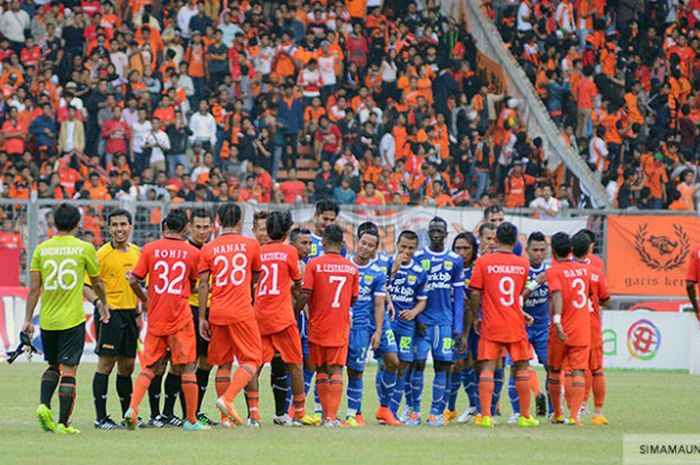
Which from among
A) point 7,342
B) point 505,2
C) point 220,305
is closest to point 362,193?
point 7,342

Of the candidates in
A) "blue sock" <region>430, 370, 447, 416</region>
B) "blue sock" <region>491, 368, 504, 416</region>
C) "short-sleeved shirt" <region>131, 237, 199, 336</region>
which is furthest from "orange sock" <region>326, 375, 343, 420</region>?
"blue sock" <region>491, 368, 504, 416</region>

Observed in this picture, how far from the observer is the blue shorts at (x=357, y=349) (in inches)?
640

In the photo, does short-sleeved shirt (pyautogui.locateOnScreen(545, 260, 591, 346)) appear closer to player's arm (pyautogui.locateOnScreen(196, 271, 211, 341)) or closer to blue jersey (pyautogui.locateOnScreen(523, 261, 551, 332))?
blue jersey (pyautogui.locateOnScreen(523, 261, 551, 332))

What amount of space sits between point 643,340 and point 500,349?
1168 centimetres

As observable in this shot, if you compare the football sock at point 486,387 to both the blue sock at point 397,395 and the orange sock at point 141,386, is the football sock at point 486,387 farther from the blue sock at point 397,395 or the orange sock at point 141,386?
the orange sock at point 141,386

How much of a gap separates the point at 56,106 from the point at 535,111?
10995 millimetres

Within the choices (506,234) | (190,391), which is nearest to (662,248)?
(506,234)

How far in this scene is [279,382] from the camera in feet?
51.8

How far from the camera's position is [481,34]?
3703 cm

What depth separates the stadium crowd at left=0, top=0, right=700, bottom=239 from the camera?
30484 millimetres

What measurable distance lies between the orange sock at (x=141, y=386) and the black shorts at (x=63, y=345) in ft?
2.10

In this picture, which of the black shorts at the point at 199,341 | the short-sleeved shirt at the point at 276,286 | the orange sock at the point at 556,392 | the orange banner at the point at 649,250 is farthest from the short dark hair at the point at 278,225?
the orange banner at the point at 649,250

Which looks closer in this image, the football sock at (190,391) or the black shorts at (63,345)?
the black shorts at (63,345)

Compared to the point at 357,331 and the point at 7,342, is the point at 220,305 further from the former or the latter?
the point at 7,342
